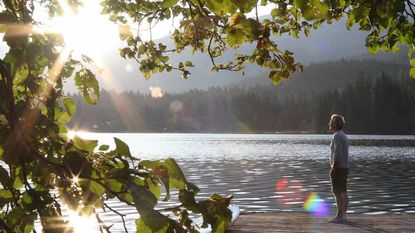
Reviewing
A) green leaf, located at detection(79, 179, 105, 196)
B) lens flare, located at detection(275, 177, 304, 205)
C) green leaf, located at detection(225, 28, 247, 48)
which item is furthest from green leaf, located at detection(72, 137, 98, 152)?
lens flare, located at detection(275, 177, 304, 205)

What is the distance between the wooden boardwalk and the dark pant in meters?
0.78

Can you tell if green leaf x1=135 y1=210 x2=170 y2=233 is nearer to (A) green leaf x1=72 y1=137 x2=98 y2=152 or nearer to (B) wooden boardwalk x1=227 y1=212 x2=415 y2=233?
(A) green leaf x1=72 y1=137 x2=98 y2=152

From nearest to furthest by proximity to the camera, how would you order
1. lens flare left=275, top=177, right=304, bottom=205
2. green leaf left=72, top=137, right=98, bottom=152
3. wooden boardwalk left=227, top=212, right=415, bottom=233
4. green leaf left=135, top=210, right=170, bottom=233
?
green leaf left=135, top=210, right=170, bottom=233 → green leaf left=72, top=137, right=98, bottom=152 → wooden boardwalk left=227, top=212, right=415, bottom=233 → lens flare left=275, top=177, right=304, bottom=205

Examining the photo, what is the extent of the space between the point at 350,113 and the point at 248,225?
6735 inches

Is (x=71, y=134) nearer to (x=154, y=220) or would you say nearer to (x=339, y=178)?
(x=154, y=220)

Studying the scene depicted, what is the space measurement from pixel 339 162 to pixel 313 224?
4.97ft

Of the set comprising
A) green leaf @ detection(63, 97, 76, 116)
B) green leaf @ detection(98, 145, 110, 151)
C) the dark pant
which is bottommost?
the dark pant

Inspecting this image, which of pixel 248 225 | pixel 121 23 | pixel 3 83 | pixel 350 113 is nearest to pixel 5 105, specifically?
pixel 3 83

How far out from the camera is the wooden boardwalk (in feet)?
33.5

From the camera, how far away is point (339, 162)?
1091cm

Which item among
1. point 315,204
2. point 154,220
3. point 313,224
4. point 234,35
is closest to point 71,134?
point 154,220

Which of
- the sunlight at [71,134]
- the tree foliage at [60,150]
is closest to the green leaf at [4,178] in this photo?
the tree foliage at [60,150]

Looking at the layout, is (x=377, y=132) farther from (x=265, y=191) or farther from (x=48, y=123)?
(x=48, y=123)

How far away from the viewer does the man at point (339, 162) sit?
10820mm
